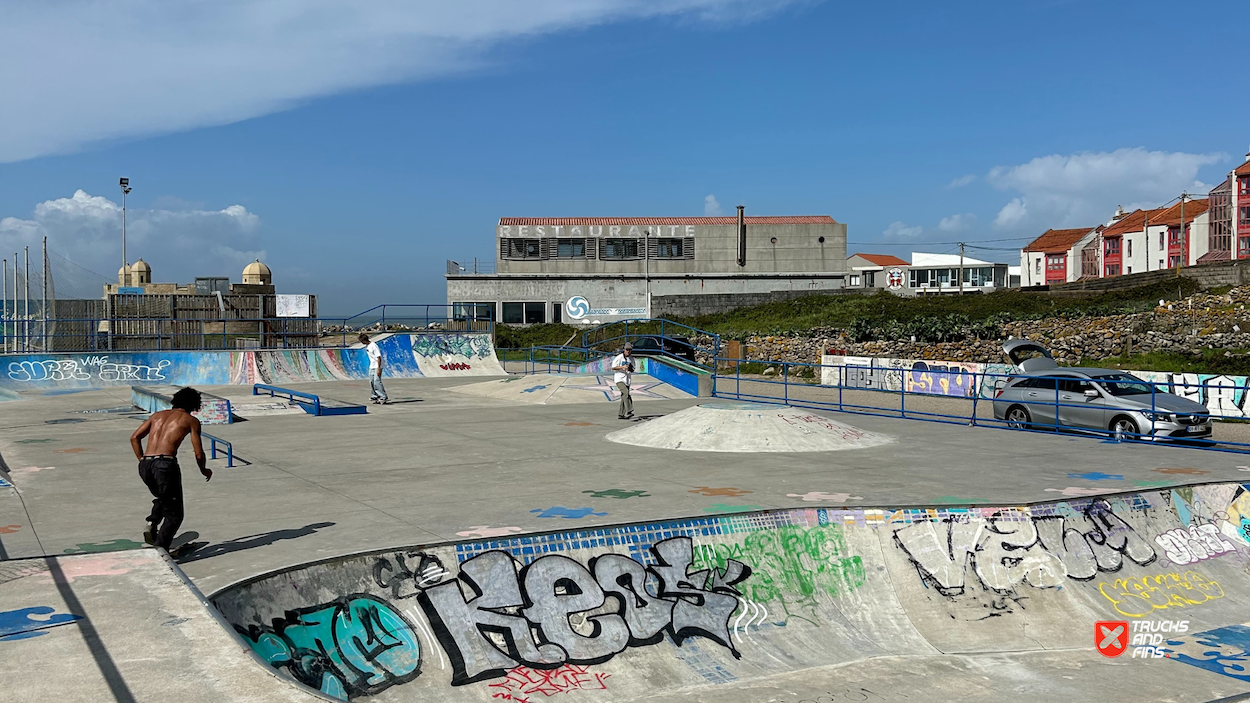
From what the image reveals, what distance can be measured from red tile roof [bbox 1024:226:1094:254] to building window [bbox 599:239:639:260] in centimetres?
6275

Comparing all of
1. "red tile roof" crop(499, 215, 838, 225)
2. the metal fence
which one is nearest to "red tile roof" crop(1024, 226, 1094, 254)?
"red tile roof" crop(499, 215, 838, 225)

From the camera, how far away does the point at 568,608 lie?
8.36 metres

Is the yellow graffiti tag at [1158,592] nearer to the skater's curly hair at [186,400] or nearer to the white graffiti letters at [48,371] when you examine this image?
the skater's curly hair at [186,400]

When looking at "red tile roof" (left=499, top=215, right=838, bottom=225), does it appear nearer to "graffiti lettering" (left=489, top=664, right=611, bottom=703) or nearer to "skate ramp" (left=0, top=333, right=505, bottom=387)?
"skate ramp" (left=0, top=333, right=505, bottom=387)

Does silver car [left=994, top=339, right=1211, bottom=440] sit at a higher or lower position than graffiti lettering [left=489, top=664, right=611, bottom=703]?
higher

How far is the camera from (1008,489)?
468 inches

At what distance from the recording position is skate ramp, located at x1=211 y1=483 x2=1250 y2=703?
7.54 m

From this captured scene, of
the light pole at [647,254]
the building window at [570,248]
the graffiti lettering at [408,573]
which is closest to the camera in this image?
the graffiti lettering at [408,573]

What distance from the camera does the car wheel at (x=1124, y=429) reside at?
17.3m

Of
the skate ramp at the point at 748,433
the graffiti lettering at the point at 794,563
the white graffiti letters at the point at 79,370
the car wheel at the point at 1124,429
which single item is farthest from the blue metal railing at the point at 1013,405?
the white graffiti letters at the point at 79,370

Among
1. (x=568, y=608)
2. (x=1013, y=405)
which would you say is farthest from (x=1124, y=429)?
(x=568, y=608)

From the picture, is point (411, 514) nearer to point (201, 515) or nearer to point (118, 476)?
point (201, 515)

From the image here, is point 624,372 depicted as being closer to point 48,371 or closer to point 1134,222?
point 48,371

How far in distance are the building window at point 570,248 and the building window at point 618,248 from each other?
4.39 ft
